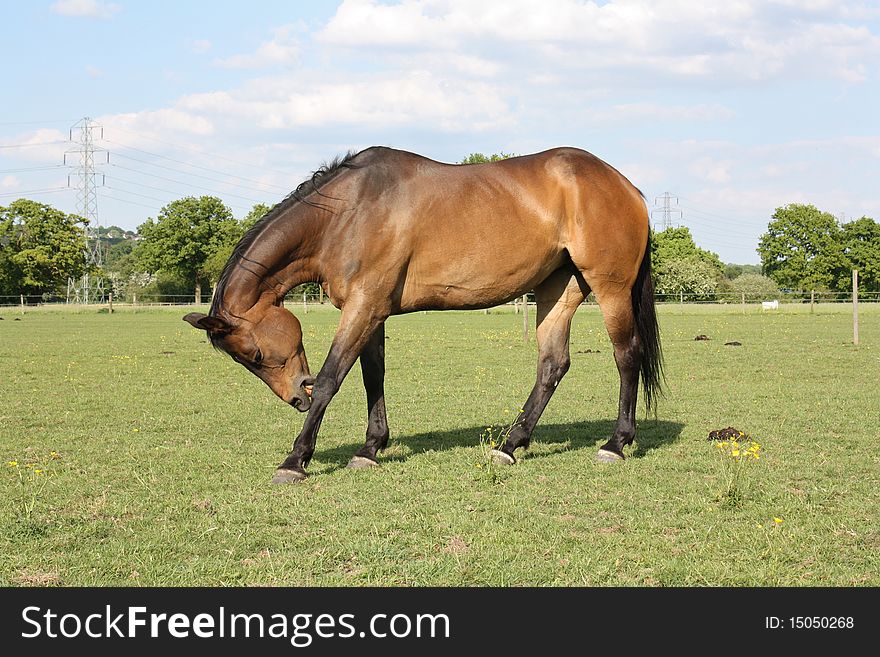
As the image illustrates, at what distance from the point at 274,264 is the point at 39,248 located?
2895 inches

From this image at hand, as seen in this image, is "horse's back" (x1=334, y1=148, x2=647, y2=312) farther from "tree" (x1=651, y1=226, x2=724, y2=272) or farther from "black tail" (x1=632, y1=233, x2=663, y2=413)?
"tree" (x1=651, y1=226, x2=724, y2=272)

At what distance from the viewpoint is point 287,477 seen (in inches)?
263

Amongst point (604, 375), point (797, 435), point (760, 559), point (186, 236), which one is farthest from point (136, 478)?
point (186, 236)

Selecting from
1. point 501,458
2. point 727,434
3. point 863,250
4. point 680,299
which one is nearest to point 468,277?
point 501,458

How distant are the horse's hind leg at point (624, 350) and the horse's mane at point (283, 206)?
2.67m

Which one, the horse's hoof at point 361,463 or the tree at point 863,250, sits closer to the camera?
the horse's hoof at point 361,463

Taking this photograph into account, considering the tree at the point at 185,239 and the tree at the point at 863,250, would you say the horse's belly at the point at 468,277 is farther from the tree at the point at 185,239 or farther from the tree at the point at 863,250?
the tree at the point at 863,250

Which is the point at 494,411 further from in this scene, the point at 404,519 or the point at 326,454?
the point at 404,519

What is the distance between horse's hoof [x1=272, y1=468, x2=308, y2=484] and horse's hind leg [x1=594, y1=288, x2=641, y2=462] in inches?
109

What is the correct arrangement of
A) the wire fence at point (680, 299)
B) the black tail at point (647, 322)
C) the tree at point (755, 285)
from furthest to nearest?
the tree at point (755, 285) < the wire fence at point (680, 299) < the black tail at point (647, 322)

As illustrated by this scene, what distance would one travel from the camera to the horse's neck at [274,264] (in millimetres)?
6871

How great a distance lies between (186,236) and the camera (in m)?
88.9

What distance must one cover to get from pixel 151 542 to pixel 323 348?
61.6 feet

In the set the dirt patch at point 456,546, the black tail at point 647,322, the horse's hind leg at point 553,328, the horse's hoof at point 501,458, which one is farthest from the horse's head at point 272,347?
the black tail at point 647,322
